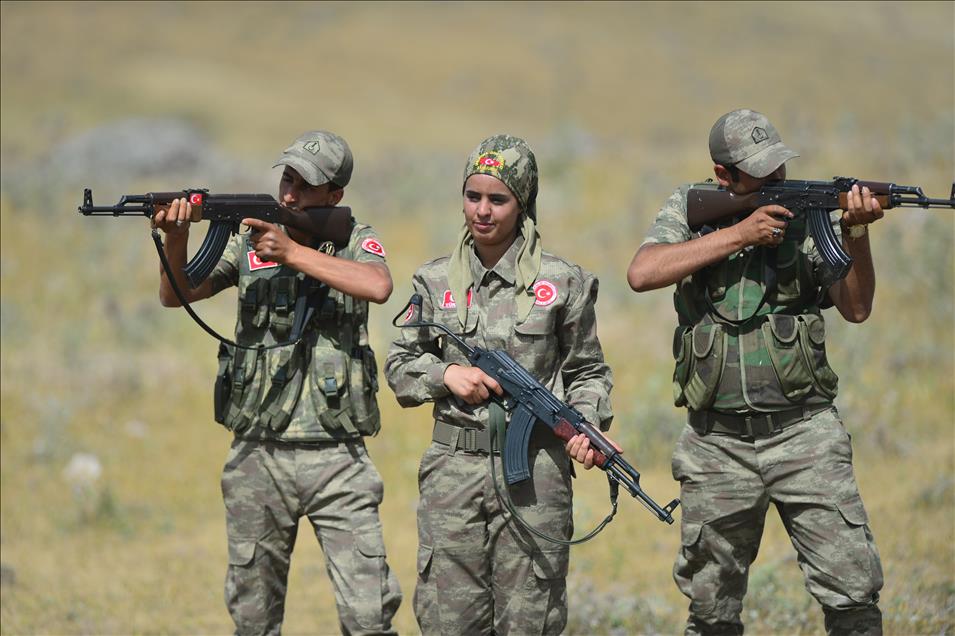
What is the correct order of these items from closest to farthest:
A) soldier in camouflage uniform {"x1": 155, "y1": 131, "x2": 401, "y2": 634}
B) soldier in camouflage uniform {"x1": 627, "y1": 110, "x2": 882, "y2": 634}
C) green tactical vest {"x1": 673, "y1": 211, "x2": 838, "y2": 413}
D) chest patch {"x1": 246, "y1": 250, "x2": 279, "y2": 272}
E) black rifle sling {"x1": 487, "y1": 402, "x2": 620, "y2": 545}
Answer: black rifle sling {"x1": 487, "y1": 402, "x2": 620, "y2": 545} < soldier in camouflage uniform {"x1": 627, "y1": 110, "x2": 882, "y2": 634} < green tactical vest {"x1": 673, "y1": 211, "x2": 838, "y2": 413} < soldier in camouflage uniform {"x1": 155, "y1": 131, "x2": 401, "y2": 634} < chest patch {"x1": 246, "y1": 250, "x2": 279, "y2": 272}

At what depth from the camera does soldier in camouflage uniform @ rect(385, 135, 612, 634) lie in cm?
472

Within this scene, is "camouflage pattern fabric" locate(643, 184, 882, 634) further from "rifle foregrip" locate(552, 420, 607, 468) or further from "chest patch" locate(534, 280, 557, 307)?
"rifle foregrip" locate(552, 420, 607, 468)

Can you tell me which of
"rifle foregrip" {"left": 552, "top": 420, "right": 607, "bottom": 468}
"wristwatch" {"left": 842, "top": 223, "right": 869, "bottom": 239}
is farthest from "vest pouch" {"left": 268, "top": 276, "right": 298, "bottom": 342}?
"wristwatch" {"left": 842, "top": 223, "right": 869, "bottom": 239}

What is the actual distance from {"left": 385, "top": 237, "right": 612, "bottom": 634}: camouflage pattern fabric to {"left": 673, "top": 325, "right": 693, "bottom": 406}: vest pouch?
407mm

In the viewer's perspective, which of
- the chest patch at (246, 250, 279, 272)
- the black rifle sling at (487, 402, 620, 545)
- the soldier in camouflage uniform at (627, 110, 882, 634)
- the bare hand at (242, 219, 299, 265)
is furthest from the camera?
the chest patch at (246, 250, 279, 272)

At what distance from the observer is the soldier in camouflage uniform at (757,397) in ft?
16.0

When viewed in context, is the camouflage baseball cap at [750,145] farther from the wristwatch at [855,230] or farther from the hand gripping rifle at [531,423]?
the hand gripping rifle at [531,423]

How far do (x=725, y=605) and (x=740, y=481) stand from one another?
0.53 meters

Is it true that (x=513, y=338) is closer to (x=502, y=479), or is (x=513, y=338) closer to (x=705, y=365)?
(x=502, y=479)

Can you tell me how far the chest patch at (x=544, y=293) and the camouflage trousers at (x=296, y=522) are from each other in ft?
3.83

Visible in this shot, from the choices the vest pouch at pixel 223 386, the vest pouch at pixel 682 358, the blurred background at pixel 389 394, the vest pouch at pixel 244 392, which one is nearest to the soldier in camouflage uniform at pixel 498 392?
the vest pouch at pixel 682 358

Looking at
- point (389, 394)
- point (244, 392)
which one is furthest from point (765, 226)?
point (389, 394)

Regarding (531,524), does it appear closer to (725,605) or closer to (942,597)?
(725,605)

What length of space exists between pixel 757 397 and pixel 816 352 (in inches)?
12.0
